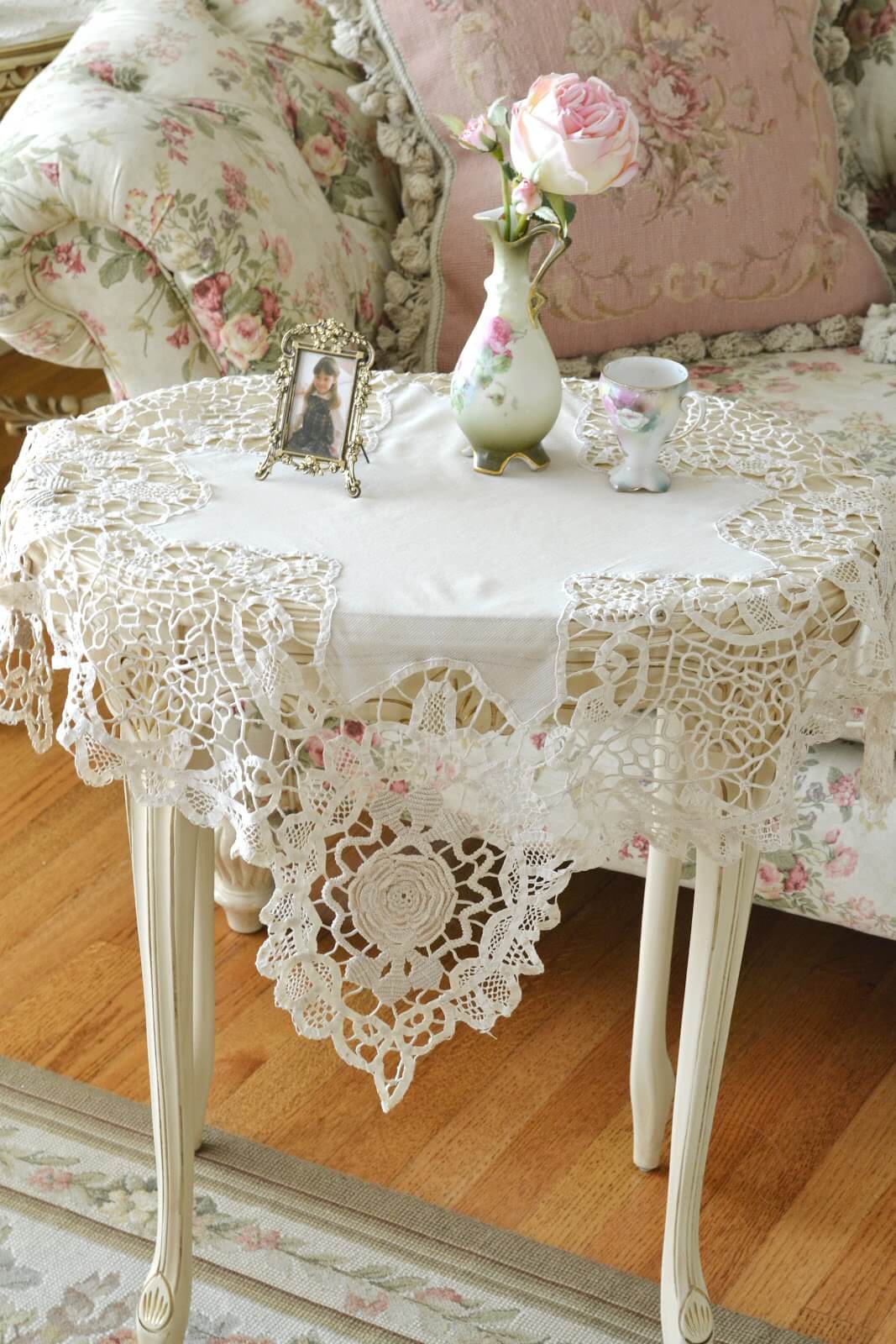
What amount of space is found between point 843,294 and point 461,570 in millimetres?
1179

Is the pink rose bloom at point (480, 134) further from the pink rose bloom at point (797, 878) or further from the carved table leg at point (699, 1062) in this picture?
the pink rose bloom at point (797, 878)

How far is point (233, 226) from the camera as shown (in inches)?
58.9

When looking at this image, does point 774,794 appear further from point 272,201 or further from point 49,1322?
point 272,201

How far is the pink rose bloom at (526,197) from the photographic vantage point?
996mm

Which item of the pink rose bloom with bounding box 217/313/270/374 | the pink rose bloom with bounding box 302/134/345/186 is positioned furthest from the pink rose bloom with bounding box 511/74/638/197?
the pink rose bloom with bounding box 302/134/345/186

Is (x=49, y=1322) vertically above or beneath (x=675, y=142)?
beneath

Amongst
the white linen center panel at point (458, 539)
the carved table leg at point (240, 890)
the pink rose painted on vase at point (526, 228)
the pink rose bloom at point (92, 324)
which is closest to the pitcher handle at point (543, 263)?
the pink rose painted on vase at point (526, 228)

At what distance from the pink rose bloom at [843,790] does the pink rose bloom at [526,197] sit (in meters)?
0.64

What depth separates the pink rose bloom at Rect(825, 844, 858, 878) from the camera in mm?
1402

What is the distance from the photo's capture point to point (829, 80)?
1.99 m

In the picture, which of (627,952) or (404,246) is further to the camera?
(404,246)

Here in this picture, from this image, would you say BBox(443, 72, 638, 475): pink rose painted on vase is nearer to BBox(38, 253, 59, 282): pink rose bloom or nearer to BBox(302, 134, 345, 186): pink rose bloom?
BBox(38, 253, 59, 282): pink rose bloom

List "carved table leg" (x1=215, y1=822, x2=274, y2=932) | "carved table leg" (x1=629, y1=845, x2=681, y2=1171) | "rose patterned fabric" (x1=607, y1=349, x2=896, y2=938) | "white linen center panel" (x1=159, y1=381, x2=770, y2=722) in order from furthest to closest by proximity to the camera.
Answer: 1. "carved table leg" (x1=215, y1=822, x2=274, y2=932)
2. "rose patterned fabric" (x1=607, y1=349, x2=896, y2=938)
3. "carved table leg" (x1=629, y1=845, x2=681, y2=1171)
4. "white linen center panel" (x1=159, y1=381, x2=770, y2=722)

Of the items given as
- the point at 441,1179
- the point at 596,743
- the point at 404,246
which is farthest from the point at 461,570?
the point at 404,246
